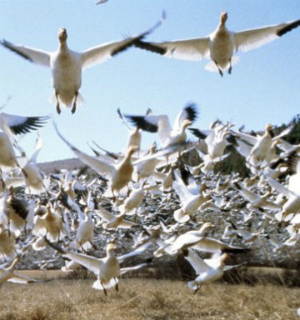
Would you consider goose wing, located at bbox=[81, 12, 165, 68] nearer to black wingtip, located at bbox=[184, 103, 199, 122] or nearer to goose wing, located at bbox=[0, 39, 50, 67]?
goose wing, located at bbox=[0, 39, 50, 67]

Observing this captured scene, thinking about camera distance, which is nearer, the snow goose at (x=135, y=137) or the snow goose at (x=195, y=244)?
the snow goose at (x=195, y=244)

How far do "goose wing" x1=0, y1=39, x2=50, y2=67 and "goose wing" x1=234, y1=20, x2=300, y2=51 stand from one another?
2338mm

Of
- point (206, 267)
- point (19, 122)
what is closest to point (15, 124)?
point (19, 122)

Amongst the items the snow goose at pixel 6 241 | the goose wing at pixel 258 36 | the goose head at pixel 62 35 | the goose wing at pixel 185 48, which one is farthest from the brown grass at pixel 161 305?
the goose head at pixel 62 35

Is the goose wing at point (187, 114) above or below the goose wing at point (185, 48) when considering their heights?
below

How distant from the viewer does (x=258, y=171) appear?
1030 centimetres

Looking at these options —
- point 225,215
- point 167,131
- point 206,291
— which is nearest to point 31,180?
point 167,131

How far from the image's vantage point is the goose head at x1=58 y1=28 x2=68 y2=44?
5.49 meters

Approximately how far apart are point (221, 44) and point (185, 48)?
53cm

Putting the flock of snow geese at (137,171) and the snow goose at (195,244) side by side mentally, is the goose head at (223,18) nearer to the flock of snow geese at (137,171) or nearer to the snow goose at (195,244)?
the flock of snow geese at (137,171)

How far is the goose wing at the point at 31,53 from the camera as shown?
19.5 ft

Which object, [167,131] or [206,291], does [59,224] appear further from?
[206,291]

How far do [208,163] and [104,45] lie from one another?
503 centimetres

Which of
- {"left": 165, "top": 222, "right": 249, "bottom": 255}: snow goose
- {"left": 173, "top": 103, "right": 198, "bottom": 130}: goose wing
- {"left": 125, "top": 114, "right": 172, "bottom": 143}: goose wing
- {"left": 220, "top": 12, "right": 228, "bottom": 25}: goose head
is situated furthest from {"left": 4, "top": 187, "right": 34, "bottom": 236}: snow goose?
{"left": 220, "top": 12, "right": 228, "bottom": 25}: goose head
